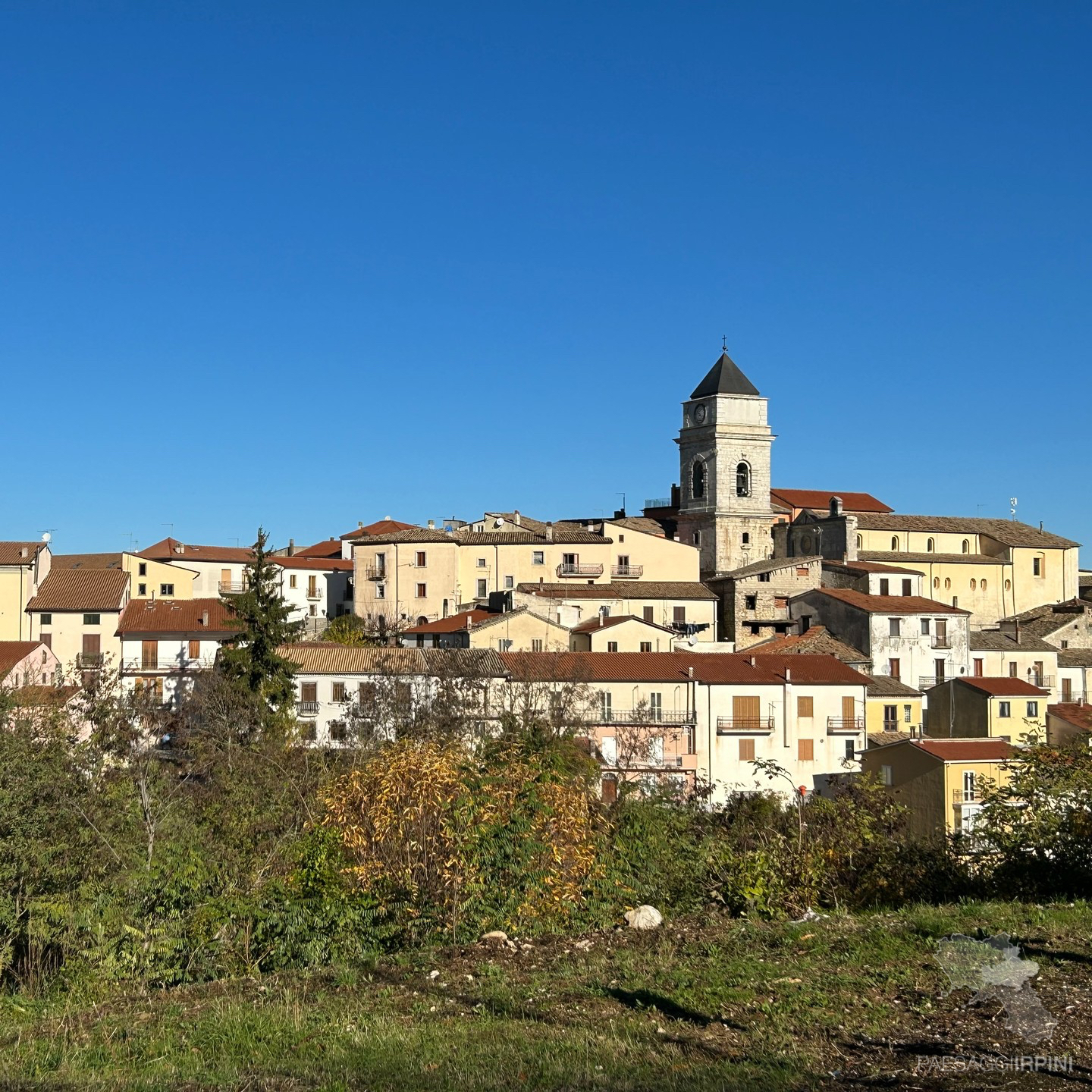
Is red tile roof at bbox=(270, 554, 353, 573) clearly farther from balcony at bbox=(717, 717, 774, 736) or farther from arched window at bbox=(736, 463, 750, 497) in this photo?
balcony at bbox=(717, 717, 774, 736)

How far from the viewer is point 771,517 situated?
71.6m

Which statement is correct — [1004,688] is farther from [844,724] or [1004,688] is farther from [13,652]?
[13,652]

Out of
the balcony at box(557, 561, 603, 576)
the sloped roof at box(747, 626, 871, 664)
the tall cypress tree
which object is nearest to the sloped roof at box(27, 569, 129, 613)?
the tall cypress tree

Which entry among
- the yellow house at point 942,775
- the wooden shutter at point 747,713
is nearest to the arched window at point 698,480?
the wooden shutter at point 747,713

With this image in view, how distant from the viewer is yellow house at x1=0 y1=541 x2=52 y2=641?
5338 centimetres

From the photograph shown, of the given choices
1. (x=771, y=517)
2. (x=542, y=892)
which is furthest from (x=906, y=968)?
(x=771, y=517)

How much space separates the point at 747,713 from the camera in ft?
141

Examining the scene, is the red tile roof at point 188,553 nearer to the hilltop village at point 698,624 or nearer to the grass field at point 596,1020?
the hilltop village at point 698,624

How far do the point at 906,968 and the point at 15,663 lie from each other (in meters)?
40.7

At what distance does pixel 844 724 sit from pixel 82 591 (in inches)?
1222

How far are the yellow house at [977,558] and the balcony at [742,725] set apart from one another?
2491 centimetres

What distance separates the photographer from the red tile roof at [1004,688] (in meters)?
47.5

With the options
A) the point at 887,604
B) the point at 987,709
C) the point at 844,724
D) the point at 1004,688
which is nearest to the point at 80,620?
the point at 844,724

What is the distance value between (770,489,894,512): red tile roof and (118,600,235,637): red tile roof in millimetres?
35250
